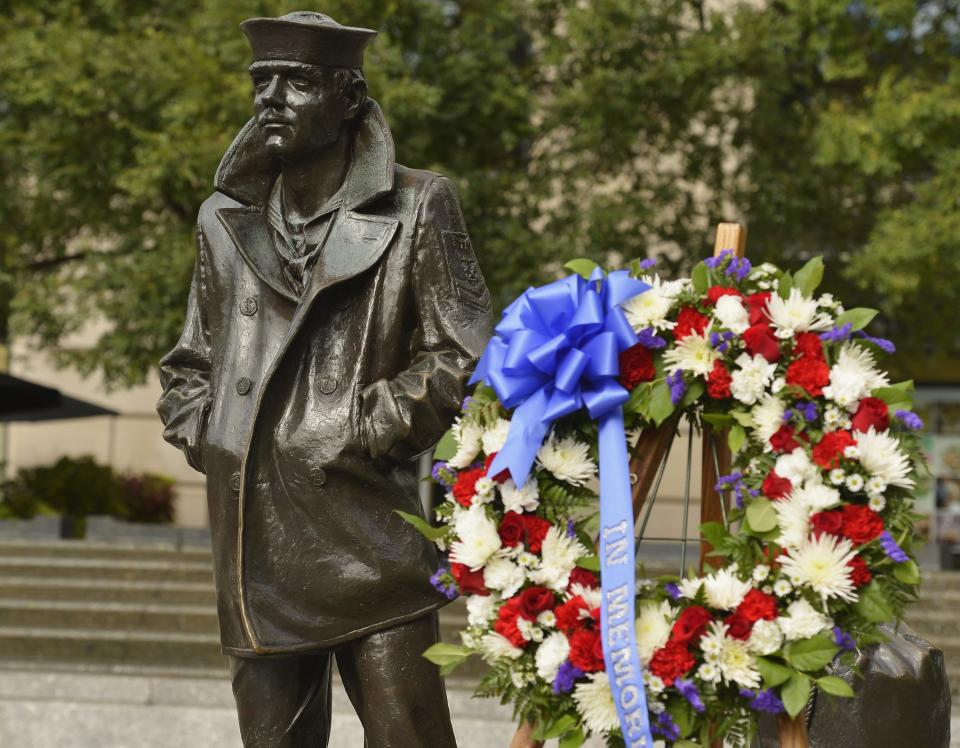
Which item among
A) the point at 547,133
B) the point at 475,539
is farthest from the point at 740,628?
the point at 547,133

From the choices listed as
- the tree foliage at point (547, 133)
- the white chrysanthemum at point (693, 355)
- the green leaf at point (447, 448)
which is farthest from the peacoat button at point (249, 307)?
the tree foliage at point (547, 133)

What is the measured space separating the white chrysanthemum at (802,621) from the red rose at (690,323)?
2.16 feet

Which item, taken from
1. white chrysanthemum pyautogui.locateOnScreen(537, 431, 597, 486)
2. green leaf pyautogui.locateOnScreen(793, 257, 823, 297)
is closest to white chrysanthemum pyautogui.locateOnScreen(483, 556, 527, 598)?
white chrysanthemum pyautogui.locateOnScreen(537, 431, 597, 486)

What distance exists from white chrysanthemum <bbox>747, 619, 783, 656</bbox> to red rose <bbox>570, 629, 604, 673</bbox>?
33cm

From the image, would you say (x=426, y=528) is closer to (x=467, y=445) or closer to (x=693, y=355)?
(x=467, y=445)

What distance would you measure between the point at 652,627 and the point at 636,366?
0.60m

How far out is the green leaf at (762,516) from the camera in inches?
138

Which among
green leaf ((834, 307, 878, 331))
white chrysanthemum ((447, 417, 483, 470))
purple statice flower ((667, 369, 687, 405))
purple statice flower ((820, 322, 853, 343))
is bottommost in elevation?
white chrysanthemum ((447, 417, 483, 470))

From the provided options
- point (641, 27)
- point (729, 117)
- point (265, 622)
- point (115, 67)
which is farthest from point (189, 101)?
point (265, 622)

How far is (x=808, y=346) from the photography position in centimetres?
364

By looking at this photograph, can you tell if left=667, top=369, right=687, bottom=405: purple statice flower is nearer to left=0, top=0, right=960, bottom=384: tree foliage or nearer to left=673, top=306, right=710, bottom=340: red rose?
A: left=673, top=306, right=710, bottom=340: red rose

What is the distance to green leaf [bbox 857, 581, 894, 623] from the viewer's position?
11.5 ft

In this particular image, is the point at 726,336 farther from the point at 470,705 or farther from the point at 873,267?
the point at 873,267

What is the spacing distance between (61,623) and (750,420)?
32.3 ft
